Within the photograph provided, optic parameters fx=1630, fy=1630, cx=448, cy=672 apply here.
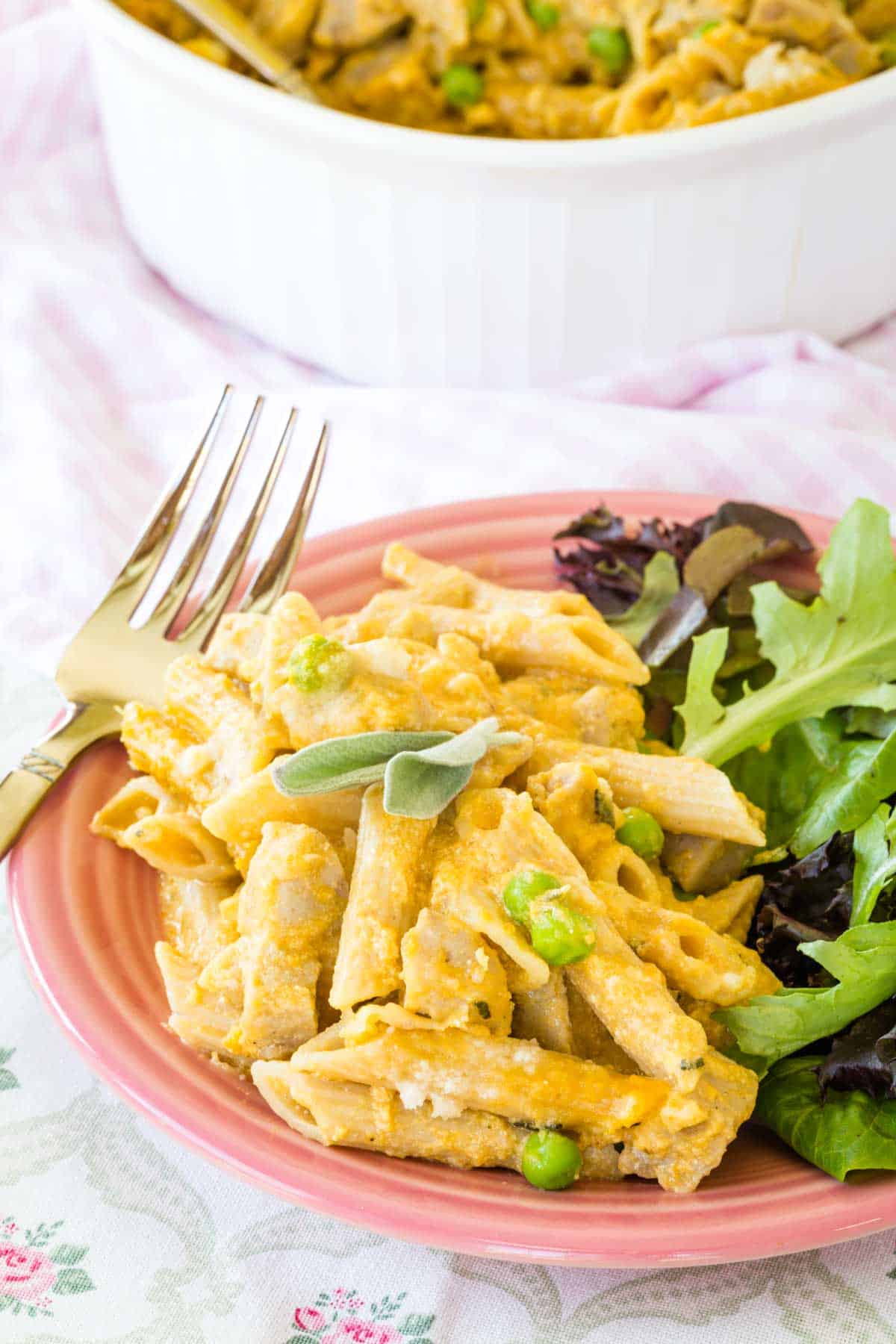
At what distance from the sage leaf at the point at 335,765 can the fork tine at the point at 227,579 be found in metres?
0.72

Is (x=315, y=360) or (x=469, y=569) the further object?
(x=315, y=360)

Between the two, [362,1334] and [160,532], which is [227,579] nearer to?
[160,532]

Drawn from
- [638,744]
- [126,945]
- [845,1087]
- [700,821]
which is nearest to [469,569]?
[638,744]

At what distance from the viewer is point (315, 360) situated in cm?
393

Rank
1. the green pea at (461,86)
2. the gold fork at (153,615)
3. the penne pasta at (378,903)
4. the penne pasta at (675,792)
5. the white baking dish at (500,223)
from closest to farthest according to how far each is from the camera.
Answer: the penne pasta at (378,903)
the penne pasta at (675,792)
the gold fork at (153,615)
the white baking dish at (500,223)
the green pea at (461,86)

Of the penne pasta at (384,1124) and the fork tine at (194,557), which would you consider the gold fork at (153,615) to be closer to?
the fork tine at (194,557)

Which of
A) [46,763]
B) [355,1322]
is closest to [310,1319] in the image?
[355,1322]

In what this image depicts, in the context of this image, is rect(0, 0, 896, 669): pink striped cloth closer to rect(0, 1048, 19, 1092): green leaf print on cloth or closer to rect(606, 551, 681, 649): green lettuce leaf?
rect(606, 551, 681, 649): green lettuce leaf

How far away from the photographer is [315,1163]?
188 centimetres

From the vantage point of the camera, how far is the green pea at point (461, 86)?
3859 mm

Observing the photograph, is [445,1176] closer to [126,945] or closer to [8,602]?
[126,945]

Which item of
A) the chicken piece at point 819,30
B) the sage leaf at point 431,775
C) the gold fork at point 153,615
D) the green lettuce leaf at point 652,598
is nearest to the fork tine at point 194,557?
the gold fork at point 153,615

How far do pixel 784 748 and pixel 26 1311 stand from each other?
1.36 m

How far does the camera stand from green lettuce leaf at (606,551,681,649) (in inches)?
108
